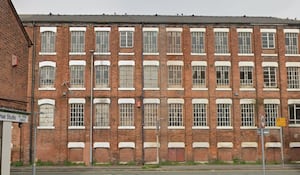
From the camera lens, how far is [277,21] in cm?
3722

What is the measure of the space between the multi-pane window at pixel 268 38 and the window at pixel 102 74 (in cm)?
1435

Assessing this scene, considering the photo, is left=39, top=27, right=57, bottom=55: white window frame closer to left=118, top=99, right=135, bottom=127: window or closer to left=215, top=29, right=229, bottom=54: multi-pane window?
left=118, top=99, right=135, bottom=127: window

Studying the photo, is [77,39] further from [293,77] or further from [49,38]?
[293,77]

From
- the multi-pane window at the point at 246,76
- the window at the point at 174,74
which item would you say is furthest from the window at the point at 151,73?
the multi-pane window at the point at 246,76

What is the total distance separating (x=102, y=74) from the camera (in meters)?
35.0

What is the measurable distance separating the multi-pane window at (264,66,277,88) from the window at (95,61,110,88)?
14.3 m

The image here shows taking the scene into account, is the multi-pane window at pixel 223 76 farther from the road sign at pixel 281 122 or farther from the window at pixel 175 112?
the road sign at pixel 281 122

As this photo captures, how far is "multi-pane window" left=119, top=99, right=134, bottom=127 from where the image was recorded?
34.4m

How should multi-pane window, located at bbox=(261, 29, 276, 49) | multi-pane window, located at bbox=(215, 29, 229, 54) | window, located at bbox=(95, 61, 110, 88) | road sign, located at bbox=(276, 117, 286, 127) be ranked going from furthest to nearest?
multi-pane window, located at bbox=(261, 29, 276, 49)
multi-pane window, located at bbox=(215, 29, 229, 54)
window, located at bbox=(95, 61, 110, 88)
road sign, located at bbox=(276, 117, 286, 127)

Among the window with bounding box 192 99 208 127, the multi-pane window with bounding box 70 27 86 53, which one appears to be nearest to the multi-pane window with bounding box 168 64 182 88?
the window with bounding box 192 99 208 127

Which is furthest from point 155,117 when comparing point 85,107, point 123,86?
point 85,107

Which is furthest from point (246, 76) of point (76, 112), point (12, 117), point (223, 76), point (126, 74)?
point (12, 117)

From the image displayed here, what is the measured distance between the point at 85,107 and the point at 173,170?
1010 centimetres

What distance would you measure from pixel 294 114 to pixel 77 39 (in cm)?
2060
